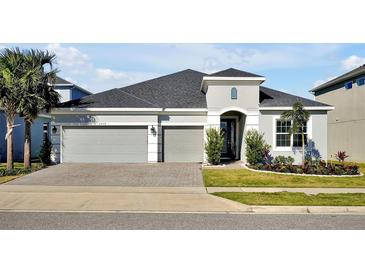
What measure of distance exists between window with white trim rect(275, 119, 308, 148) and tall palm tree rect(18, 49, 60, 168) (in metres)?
12.0

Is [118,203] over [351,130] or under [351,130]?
under

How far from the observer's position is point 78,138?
20.3m

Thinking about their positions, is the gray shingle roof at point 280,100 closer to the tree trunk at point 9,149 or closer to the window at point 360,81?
the window at point 360,81

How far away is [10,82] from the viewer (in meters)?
16.6

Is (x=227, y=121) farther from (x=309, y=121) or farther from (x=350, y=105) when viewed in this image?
(x=350, y=105)

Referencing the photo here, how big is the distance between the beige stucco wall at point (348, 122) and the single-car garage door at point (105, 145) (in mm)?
14608

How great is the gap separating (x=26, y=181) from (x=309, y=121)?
14524mm

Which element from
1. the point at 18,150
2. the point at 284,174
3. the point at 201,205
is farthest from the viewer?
the point at 18,150

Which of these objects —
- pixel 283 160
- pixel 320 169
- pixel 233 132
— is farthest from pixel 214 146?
pixel 320 169

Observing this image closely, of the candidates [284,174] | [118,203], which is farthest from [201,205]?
[284,174]

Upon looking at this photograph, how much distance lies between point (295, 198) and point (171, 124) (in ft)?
36.2

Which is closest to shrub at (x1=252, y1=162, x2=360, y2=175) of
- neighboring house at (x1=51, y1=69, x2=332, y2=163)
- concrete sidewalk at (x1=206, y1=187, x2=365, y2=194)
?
neighboring house at (x1=51, y1=69, x2=332, y2=163)

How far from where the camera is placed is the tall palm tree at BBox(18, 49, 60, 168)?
17062mm

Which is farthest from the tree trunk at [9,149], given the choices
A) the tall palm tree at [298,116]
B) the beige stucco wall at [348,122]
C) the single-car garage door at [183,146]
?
the beige stucco wall at [348,122]
